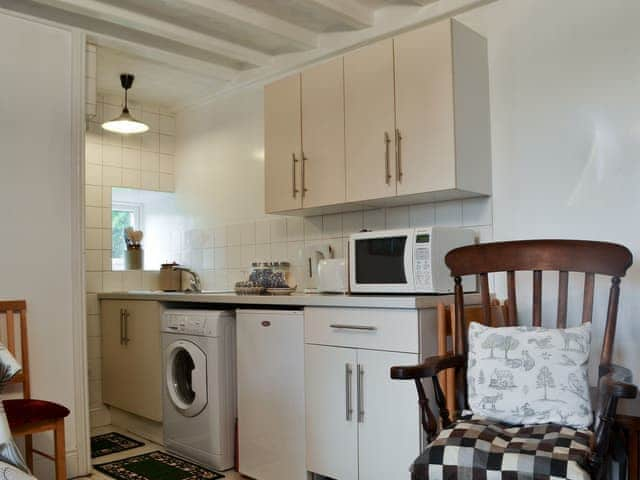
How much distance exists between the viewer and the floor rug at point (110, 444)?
3.38 metres

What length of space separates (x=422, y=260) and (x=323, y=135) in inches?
36.1

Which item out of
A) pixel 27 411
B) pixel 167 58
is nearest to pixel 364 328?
pixel 27 411

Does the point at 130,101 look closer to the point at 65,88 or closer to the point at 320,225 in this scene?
the point at 65,88

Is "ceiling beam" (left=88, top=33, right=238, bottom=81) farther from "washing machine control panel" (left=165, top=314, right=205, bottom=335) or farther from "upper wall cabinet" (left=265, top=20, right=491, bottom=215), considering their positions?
"washing machine control panel" (left=165, top=314, right=205, bottom=335)

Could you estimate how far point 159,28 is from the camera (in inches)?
124

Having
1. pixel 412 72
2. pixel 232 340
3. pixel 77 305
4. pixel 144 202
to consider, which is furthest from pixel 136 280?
pixel 412 72

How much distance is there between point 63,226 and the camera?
298 cm

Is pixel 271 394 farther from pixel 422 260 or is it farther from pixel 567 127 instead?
pixel 567 127

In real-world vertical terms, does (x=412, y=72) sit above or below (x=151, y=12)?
below

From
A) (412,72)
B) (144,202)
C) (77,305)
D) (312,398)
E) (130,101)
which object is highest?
(130,101)

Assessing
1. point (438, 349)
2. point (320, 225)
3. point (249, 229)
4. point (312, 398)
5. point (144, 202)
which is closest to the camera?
point (438, 349)

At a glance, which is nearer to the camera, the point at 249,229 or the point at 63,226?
the point at 63,226

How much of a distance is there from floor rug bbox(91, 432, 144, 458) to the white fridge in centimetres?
97

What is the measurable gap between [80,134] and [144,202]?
1744mm
